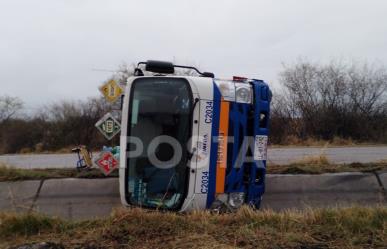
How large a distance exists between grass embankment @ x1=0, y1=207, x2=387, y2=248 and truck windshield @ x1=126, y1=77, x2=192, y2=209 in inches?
31.2

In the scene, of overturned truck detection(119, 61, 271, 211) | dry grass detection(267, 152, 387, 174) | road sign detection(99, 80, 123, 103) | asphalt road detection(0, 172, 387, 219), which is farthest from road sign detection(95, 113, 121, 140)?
dry grass detection(267, 152, 387, 174)

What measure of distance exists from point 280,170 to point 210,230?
4.05 metres

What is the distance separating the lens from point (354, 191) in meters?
8.71

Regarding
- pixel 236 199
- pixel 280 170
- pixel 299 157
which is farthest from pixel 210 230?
pixel 299 157

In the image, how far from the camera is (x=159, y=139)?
7191 mm

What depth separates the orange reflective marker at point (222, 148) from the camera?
276 inches

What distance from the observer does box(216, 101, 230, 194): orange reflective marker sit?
7.02m

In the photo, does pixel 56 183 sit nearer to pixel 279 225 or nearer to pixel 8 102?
pixel 279 225

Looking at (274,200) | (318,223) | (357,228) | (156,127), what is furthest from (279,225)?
(274,200)

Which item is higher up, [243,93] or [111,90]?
[111,90]

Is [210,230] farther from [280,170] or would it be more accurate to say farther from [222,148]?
[280,170]

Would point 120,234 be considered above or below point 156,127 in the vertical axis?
below

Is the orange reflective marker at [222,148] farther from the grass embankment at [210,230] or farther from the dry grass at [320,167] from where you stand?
the dry grass at [320,167]

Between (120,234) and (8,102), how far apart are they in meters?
48.5
